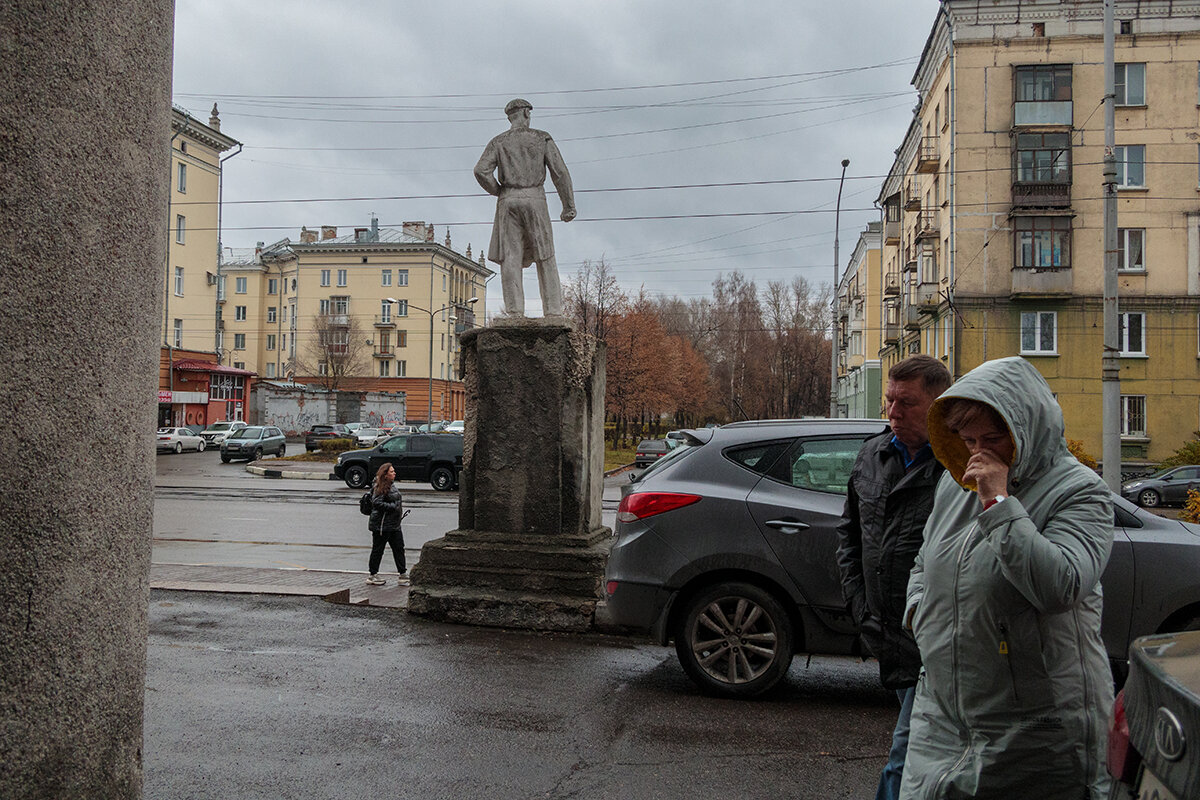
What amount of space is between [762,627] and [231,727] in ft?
10.2

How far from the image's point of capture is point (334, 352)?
8094cm

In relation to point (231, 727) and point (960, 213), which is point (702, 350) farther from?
point (231, 727)

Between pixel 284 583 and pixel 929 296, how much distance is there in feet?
119

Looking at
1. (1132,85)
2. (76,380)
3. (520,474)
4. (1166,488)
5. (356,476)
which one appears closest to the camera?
(76,380)

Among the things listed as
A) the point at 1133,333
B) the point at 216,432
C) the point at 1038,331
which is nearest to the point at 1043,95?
the point at 1038,331

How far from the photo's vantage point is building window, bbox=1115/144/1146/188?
3656cm

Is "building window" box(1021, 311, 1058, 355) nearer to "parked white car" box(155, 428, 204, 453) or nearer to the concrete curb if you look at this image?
the concrete curb

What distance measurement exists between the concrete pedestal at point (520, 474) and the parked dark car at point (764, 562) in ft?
5.58

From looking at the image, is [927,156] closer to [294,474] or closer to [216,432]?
[294,474]

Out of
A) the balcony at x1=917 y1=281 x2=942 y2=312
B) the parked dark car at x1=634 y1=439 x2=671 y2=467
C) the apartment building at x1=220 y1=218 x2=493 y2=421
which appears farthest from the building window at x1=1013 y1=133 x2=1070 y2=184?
the apartment building at x1=220 y1=218 x2=493 y2=421

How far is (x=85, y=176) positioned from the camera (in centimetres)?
224

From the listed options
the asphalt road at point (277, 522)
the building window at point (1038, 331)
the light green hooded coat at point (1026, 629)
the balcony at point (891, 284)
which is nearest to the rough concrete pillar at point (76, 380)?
the light green hooded coat at point (1026, 629)

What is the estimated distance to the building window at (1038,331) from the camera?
37438mm

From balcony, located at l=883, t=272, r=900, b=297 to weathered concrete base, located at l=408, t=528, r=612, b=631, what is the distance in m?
50.4
